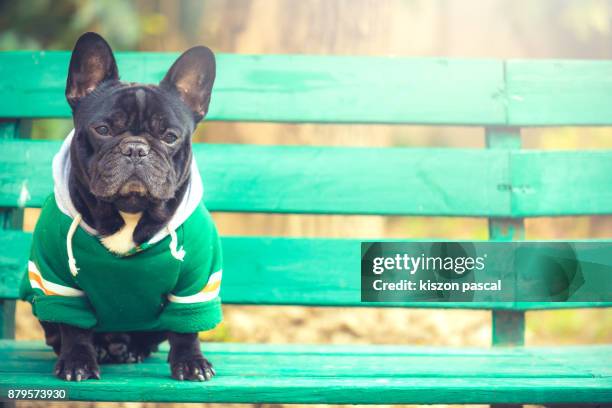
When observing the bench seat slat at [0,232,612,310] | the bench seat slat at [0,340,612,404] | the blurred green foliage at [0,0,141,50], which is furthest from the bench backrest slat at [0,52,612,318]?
the blurred green foliage at [0,0,141,50]

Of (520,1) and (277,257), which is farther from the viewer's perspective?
(520,1)

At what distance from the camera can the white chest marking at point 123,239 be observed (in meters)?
1.47

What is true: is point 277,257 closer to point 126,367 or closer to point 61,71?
point 126,367

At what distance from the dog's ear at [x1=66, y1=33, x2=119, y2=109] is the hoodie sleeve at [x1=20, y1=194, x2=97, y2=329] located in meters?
0.23

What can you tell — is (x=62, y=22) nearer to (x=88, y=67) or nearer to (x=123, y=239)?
(x=88, y=67)

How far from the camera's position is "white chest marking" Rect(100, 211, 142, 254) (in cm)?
147

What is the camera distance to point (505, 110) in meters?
1.94

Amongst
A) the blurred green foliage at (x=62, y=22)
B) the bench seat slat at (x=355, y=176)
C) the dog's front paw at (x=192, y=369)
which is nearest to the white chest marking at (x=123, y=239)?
the dog's front paw at (x=192, y=369)

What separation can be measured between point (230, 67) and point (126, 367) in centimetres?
79

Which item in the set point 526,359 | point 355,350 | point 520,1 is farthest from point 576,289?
point 520,1

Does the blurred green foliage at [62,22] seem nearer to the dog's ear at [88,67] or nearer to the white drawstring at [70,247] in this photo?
the dog's ear at [88,67]

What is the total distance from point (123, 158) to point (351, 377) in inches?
22.1

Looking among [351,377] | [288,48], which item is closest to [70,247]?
[351,377]

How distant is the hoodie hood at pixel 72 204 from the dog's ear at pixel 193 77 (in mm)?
136
